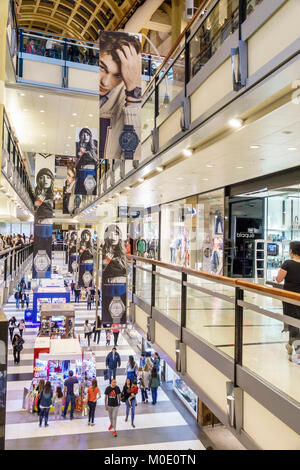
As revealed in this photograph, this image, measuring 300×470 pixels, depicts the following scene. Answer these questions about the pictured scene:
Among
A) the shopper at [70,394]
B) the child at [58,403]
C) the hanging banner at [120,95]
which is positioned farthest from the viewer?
the child at [58,403]

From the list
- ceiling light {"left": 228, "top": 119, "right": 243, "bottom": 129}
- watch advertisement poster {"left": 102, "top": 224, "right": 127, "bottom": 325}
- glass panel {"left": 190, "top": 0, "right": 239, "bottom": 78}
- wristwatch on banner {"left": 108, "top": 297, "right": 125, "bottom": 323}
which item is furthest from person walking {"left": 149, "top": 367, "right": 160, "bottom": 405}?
glass panel {"left": 190, "top": 0, "right": 239, "bottom": 78}

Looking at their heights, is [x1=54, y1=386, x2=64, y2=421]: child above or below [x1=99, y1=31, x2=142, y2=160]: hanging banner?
below

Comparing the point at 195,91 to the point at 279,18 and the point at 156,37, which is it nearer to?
the point at 279,18

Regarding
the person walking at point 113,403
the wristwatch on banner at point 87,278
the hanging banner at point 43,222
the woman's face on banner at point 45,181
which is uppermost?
the woman's face on banner at point 45,181

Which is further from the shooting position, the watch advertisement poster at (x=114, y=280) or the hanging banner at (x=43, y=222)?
the hanging banner at (x=43, y=222)

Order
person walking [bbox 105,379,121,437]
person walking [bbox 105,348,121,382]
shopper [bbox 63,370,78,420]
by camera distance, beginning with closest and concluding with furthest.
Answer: person walking [bbox 105,379,121,437], shopper [bbox 63,370,78,420], person walking [bbox 105,348,121,382]

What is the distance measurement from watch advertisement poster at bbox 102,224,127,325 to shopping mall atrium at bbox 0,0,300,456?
34 mm

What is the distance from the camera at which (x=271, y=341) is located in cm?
368

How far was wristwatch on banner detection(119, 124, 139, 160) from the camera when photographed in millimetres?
6602

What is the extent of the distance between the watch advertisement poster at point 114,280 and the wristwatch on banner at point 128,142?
10.0ft

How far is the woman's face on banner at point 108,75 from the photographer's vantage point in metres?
6.75

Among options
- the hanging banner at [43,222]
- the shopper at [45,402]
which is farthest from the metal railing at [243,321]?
the hanging banner at [43,222]

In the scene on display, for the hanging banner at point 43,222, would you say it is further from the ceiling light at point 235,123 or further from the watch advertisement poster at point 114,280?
the ceiling light at point 235,123

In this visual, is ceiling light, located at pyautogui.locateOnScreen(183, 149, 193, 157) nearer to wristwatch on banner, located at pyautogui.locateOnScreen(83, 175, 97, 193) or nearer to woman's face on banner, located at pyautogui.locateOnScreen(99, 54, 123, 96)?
woman's face on banner, located at pyautogui.locateOnScreen(99, 54, 123, 96)
